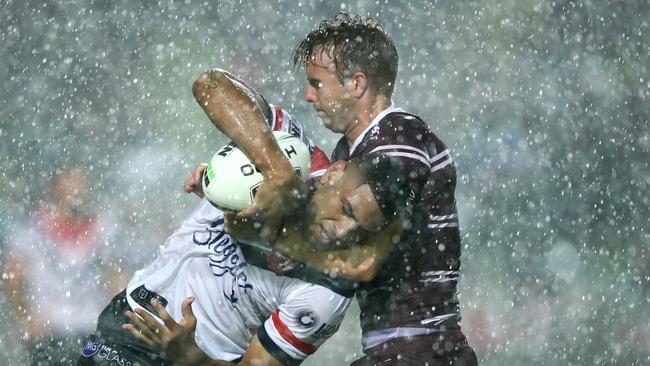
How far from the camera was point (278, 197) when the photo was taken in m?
3.92

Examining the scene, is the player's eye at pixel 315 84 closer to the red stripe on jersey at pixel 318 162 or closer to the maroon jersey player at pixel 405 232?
the maroon jersey player at pixel 405 232

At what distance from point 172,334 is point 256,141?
946mm

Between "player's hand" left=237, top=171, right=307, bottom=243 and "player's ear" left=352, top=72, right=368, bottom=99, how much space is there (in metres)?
0.61

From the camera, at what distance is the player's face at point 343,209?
4.08 m

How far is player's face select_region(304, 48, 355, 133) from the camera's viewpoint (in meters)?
4.48

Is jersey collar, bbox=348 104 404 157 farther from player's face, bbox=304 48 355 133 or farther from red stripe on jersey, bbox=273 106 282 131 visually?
red stripe on jersey, bbox=273 106 282 131

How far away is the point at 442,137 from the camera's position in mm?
11070

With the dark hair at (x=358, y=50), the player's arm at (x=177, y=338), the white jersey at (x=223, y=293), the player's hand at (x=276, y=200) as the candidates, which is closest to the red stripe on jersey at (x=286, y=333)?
the white jersey at (x=223, y=293)

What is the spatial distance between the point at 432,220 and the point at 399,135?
43cm

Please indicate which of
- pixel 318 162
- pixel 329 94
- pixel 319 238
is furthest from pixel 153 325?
pixel 329 94

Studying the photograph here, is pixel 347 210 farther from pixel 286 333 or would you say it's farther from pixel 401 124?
pixel 286 333

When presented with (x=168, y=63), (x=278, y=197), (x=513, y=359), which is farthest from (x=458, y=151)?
(x=278, y=197)

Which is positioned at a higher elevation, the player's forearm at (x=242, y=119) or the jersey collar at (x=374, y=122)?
the player's forearm at (x=242, y=119)

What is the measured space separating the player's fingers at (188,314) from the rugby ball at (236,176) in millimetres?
488
